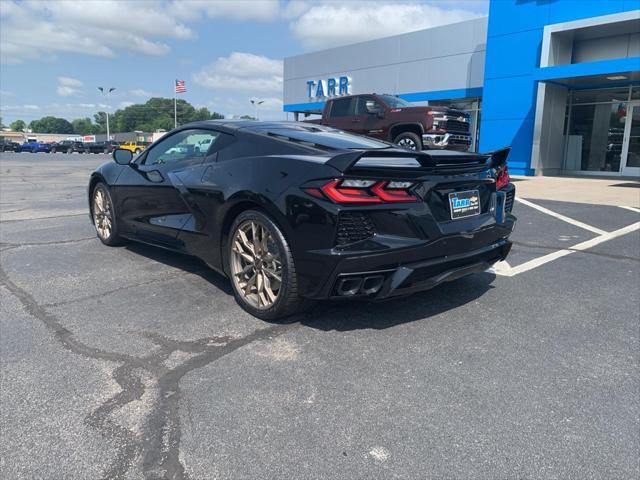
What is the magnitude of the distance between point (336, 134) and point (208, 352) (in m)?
2.24

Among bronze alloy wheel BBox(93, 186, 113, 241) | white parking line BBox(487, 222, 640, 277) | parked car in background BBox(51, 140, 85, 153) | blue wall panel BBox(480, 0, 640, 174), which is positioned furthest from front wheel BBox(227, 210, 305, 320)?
parked car in background BBox(51, 140, 85, 153)

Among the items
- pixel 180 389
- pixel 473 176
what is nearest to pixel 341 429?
pixel 180 389

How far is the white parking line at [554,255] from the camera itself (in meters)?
4.65

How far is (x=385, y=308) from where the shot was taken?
3.63m

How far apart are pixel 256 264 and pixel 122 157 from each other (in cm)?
260

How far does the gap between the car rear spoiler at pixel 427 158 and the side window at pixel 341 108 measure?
9.47 meters

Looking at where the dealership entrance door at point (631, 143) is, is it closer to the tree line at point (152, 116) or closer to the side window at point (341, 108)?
the side window at point (341, 108)

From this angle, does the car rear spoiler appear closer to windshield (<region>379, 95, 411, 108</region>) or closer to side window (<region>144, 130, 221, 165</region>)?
side window (<region>144, 130, 221, 165</region>)

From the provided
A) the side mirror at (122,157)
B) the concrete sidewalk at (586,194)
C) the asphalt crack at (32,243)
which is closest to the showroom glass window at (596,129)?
the concrete sidewalk at (586,194)

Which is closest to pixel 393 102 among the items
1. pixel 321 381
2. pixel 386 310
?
pixel 386 310

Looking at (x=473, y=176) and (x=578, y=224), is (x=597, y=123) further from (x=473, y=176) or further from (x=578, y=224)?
(x=473, y=176)

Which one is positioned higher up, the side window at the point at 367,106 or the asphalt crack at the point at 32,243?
the side window at the point at 367,106

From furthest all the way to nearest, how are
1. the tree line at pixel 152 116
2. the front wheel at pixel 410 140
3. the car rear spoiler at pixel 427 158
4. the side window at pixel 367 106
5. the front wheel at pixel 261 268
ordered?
1. the tree line at pixel 152 116
2. the side window at pixel 367 106
3. the front wheel at pixel 410 140
4. the front wheel at pixel 261 268
5. the car rear spoiler at pixel 427 158

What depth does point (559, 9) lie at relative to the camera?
55.0 feet
